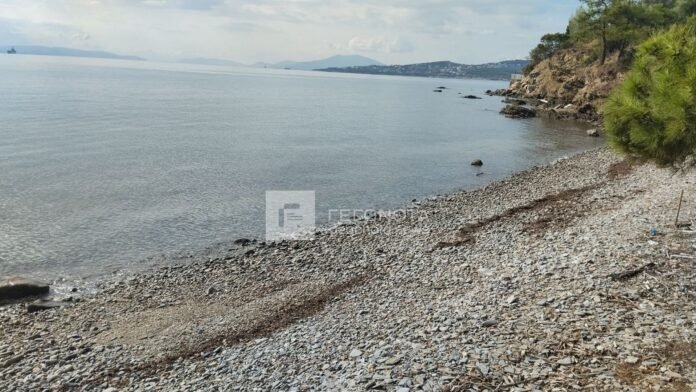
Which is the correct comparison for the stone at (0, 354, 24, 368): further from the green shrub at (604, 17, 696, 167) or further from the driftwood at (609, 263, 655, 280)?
the green shrub at (604, 17, 696, 167)

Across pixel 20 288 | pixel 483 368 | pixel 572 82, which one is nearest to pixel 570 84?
pixel 572 82

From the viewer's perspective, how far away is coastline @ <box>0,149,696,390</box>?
27.6 feet

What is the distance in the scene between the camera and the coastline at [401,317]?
27.6 ft

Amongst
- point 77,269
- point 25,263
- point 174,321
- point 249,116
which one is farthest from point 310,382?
point 249,116

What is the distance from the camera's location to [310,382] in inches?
340

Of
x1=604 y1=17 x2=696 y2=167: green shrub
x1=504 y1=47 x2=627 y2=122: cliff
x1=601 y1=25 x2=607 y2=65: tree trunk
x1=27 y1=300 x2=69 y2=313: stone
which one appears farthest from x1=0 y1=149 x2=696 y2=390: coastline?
x1=601 y1=25 x2=607 y2=65: tree trunk

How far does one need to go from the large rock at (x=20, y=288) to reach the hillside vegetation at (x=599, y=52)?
2824 inches

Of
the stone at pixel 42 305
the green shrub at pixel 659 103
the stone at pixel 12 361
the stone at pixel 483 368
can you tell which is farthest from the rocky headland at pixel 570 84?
the stone at pixel 12 361

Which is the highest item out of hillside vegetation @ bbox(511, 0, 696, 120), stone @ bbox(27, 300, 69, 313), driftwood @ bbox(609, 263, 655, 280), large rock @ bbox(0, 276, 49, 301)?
hillside vegetation @ bbox(511, 0, 696, 120)

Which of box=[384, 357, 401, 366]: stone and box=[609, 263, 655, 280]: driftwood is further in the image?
box=[609, 263, 655, 280]: driftwood

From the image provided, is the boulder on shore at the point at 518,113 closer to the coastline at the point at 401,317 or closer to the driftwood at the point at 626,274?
the coastline at the point at 401,317

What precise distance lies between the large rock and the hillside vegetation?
71.7 meters

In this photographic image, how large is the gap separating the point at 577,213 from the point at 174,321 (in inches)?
644

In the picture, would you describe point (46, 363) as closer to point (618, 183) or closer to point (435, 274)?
point (435, 274)
